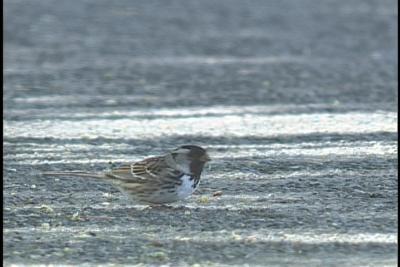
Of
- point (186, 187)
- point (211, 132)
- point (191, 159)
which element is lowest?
point (211, 132)

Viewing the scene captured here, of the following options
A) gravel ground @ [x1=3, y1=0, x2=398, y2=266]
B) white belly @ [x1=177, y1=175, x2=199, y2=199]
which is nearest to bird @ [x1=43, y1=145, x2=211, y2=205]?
white belly @ [x1=177, y1=175, x2=199, y2=199]

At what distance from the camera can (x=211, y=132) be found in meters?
11.8

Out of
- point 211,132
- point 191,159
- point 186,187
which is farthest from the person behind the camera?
point 211,132

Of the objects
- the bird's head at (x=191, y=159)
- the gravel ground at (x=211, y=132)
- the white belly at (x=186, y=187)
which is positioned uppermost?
the bird's head at (x=191, y=159)

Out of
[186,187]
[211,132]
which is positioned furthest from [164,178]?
[211,132]

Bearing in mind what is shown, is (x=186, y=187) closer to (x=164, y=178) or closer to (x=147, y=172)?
(x=164, y=178)

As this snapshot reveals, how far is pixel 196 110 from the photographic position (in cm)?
1320

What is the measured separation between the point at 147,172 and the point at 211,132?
11.0ft

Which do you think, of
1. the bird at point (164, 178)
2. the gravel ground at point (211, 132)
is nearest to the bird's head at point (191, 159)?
the bird at point (164, 178)

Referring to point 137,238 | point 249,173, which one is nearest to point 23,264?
point 137,238

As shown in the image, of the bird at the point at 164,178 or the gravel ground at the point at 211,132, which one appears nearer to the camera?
the gravel ground at the point at 211,132

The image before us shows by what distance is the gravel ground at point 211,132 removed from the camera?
24.5 feet

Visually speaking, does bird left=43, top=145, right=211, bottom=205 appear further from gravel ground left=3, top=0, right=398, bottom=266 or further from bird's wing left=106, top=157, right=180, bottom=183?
gravel ground left=3, top=0, right=398, bottom=266

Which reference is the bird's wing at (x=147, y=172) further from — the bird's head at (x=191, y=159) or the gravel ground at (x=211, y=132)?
the gravel ground at (x=211, y=132)
